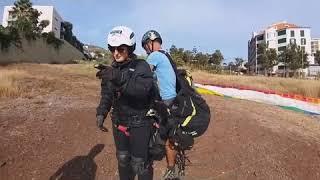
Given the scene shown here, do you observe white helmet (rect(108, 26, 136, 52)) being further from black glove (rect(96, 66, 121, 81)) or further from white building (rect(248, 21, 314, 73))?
white building (rect(248, 21, 314, 73))

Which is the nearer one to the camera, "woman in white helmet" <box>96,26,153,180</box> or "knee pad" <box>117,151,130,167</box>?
"woman in white helmet" <box>96,26,153,180</box>

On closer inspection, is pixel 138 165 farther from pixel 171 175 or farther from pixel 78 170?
pixel 78 170

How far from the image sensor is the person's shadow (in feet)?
22.0

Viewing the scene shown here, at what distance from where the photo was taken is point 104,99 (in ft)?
14.8

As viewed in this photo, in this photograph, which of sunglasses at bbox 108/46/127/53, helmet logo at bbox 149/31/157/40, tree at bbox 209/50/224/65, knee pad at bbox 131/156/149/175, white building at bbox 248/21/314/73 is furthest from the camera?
white building at bbox 248/21/314/73

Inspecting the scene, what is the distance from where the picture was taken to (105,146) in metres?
8.20

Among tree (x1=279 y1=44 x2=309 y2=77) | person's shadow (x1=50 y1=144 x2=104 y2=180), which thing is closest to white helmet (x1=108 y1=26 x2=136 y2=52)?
person's shadow (x1=50 y1=144 x2=104 y2=180)

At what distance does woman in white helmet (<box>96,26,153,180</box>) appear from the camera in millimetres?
4168

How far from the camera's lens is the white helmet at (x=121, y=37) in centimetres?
429

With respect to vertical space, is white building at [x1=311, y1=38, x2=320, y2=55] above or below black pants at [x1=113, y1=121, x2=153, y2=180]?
above

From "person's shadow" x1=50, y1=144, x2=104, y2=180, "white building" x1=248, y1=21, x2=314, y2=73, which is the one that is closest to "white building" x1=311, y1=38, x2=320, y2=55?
"white building" x1=248, y1=21, x2=314, y2=73

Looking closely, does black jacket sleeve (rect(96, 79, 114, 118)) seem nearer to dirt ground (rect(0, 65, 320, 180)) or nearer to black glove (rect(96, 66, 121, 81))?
black glove (rect(96, 66, 121, 81))

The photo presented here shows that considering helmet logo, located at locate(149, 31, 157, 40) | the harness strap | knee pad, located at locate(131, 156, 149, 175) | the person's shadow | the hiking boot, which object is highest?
helmet logo, located at locate(149, 31, 157, 40)

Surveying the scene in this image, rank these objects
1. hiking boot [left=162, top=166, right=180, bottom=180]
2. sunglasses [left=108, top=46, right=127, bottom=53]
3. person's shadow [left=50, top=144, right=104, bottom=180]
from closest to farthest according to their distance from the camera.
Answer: sunglasses [left=108, top=46, right=127, bottom=53] → hiking boot [left=162, top=166, right=180, bottom=180] → person's shadow [left=50, top=144, right=104, bottom=180]
